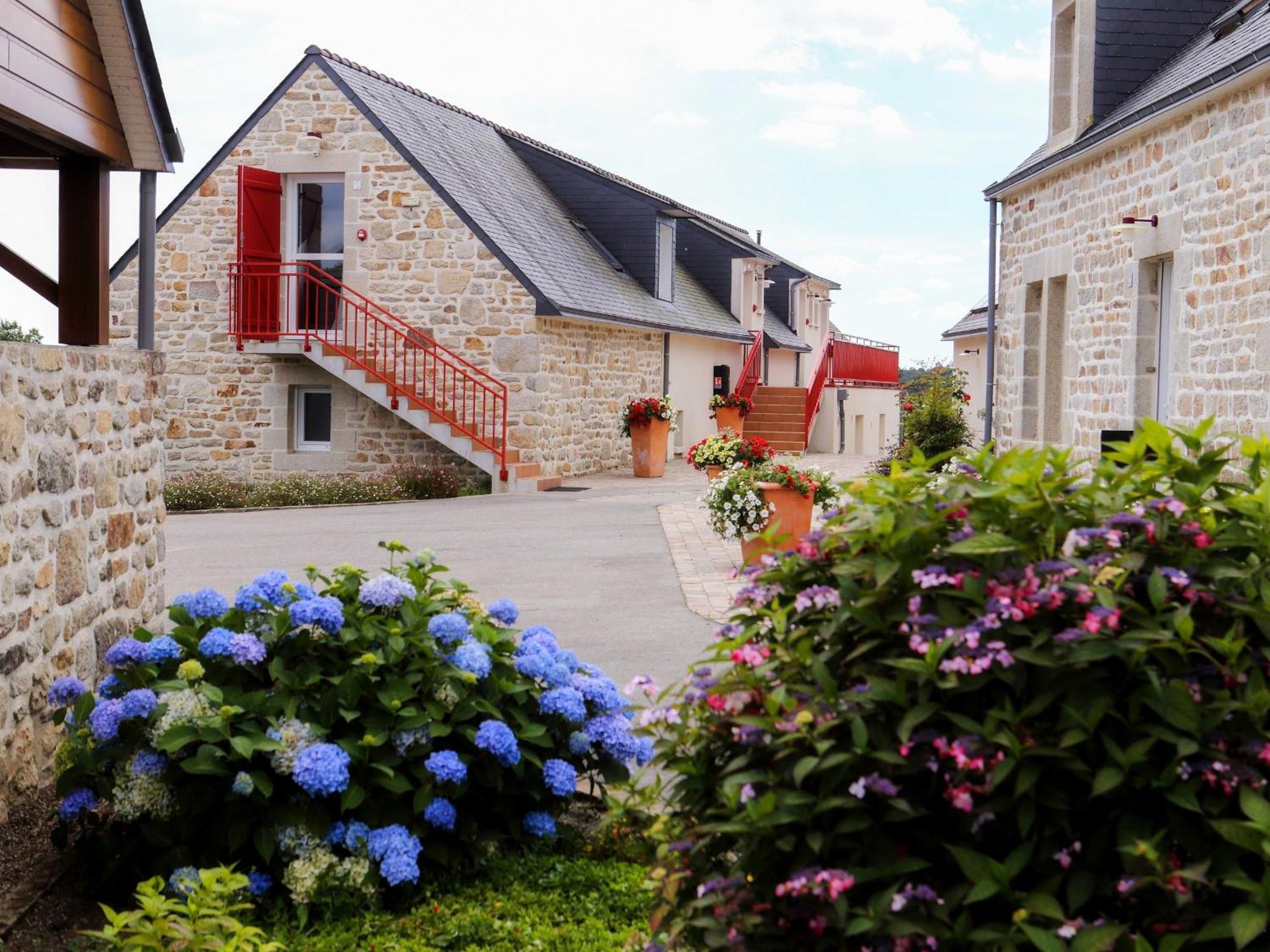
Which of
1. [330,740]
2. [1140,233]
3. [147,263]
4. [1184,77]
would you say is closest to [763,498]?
[1140,233]

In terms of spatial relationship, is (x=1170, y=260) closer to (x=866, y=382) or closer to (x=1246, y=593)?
(x=1246, y=593)

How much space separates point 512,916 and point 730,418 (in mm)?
23028

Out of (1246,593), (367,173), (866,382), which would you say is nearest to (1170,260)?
(1246,593)

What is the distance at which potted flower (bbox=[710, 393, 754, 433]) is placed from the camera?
26.4 m

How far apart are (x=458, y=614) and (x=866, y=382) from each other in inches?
1231

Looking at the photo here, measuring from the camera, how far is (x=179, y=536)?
1453 cm

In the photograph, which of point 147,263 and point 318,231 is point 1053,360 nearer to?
point 147,263

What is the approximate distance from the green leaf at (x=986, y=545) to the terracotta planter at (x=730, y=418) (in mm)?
23879

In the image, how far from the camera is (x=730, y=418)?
88.3ft

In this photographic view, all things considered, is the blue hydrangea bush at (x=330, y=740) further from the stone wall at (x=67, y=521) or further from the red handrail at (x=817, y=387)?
the red handrail at (x=817, y=387)

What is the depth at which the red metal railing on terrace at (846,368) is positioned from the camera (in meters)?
30.5

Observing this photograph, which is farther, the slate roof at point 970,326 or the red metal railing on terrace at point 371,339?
the slate roof at point 970,326

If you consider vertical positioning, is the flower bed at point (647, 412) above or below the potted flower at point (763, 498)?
above

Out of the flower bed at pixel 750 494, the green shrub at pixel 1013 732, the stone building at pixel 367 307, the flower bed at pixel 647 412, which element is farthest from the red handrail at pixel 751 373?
the green shrub at pixel 1013 732
